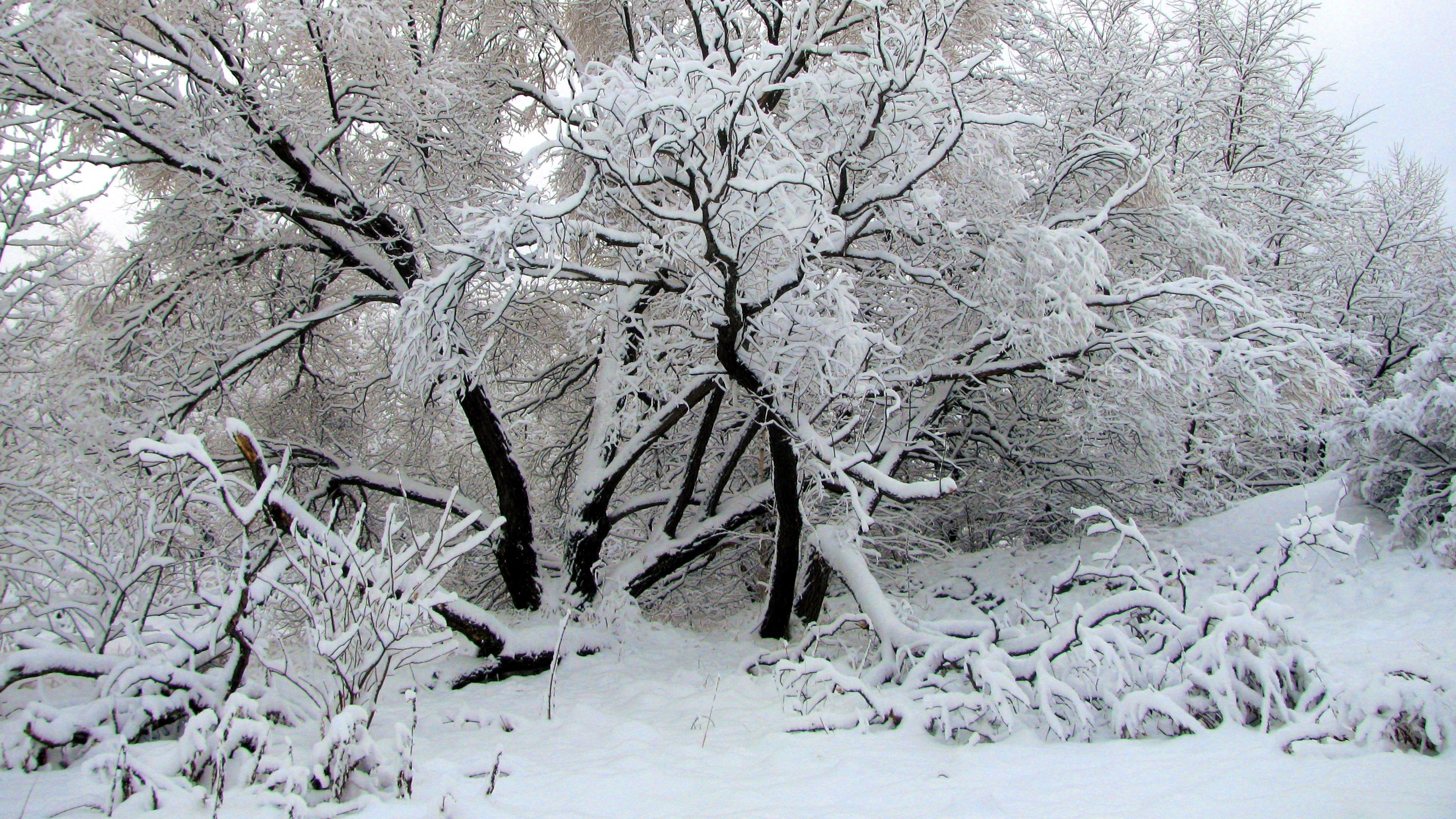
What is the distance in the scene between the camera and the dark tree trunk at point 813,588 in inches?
304

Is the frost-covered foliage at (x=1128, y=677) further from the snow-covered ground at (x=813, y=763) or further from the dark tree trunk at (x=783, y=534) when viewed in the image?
the dark tree trunk at (x=783, y=534)

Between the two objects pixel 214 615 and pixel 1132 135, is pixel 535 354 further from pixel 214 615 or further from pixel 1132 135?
pixel 1132 135

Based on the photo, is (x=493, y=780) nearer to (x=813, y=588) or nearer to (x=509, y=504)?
(x=509, y=504)

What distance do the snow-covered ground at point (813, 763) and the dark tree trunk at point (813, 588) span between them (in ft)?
4.98

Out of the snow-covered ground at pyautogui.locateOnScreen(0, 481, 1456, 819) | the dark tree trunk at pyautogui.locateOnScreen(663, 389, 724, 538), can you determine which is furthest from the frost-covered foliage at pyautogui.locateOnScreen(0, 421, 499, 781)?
the dark tree trunk at pyautogui.locateOnScreen(663, 389, 724, 538)

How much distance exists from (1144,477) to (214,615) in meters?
9.01

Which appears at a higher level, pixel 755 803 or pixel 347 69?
pixel 347 69

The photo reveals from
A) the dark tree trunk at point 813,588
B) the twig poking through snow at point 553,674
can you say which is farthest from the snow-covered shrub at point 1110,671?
the dark tree trunk at point 813,588

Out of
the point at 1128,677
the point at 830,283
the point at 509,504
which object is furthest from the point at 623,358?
the point at 1128,677

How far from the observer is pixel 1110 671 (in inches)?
165

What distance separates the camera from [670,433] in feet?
30.3

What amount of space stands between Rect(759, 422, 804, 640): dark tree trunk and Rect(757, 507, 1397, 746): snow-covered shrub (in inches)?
42.0

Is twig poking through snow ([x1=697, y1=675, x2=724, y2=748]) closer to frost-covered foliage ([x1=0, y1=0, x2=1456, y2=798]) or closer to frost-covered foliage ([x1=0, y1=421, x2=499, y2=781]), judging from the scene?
frost-covered foliage ([x1=0, y1=0, x2=1456, y2=798])

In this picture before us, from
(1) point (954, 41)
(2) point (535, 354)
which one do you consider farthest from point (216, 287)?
(1) point (954, 41)
